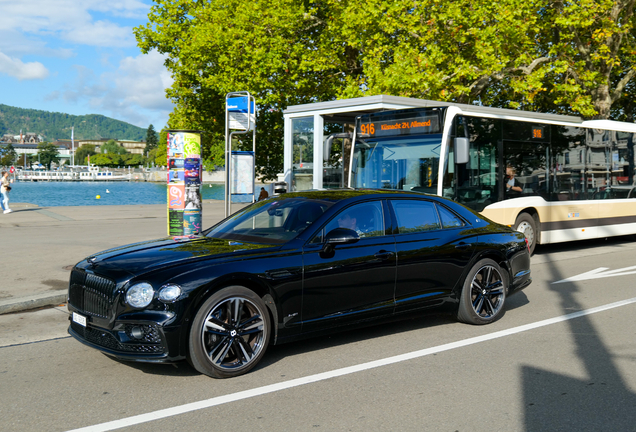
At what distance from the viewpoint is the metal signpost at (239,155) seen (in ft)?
36.1

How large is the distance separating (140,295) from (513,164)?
9.11 m

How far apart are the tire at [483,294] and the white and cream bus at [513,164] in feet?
12.2

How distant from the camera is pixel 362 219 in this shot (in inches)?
235

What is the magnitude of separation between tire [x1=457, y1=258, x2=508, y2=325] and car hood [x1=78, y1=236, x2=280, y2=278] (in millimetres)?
2383

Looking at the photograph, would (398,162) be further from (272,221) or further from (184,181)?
(272,221)

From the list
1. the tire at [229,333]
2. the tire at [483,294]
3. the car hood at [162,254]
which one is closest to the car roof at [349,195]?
the tire at [483,294]

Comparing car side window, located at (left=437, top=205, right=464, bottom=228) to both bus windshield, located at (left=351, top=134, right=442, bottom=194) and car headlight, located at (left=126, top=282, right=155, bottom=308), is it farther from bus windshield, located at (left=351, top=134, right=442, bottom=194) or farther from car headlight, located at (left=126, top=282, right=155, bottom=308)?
bus windshield, located at (left=351, top=134, right=442, bottom=194)

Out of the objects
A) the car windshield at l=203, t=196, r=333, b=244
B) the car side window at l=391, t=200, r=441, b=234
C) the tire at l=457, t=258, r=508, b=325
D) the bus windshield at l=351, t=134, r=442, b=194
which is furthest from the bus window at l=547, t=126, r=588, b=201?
the car windshield at l=203, t=196, r=333, b=244

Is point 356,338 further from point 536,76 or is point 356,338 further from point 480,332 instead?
point 536,76

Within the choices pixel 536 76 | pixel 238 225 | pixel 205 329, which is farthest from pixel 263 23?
pixel 205 329

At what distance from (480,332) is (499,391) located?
1.91 m

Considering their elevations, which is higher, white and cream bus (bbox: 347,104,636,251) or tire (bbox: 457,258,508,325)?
white and cream bus (bbox: 347,104,636,251)

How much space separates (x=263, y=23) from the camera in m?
24.6

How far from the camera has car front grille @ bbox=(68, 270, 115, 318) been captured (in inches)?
190
